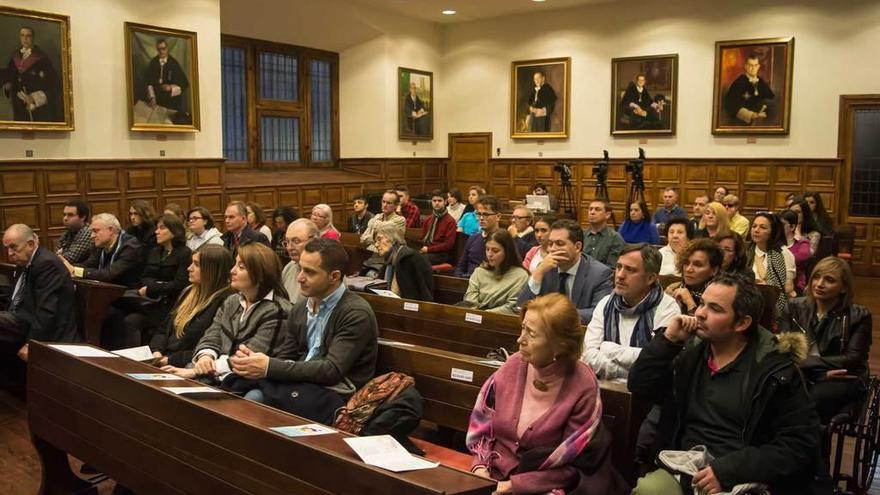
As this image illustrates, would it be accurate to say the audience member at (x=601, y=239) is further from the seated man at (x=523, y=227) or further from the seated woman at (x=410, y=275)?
the seated woman at (x=410, y=275)

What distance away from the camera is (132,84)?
10305mm

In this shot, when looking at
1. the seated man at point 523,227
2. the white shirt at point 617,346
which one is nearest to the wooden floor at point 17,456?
the white shirt at point 617,346

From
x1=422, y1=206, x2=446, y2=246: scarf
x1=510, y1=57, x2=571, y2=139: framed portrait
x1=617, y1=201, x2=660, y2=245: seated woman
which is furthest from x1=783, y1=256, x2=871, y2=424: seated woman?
x1=510, y1=57, x2=571, y2=139: framed portrait

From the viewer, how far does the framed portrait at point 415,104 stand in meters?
15.4

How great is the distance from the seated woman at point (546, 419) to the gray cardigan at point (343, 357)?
0.81 metres

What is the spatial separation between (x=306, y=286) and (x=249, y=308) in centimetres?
57

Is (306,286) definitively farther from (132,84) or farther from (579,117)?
(579,117)

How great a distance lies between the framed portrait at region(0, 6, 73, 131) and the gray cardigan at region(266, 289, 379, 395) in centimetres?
749

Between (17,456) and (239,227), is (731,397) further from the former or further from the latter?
(239,227)

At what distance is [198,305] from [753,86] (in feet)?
37.8

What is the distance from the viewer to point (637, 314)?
3.40 metres

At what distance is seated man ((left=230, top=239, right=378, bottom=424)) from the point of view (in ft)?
10.8

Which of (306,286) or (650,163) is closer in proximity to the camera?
(306,286)

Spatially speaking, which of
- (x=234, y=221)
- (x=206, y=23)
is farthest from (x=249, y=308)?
(x=206, y=23)
